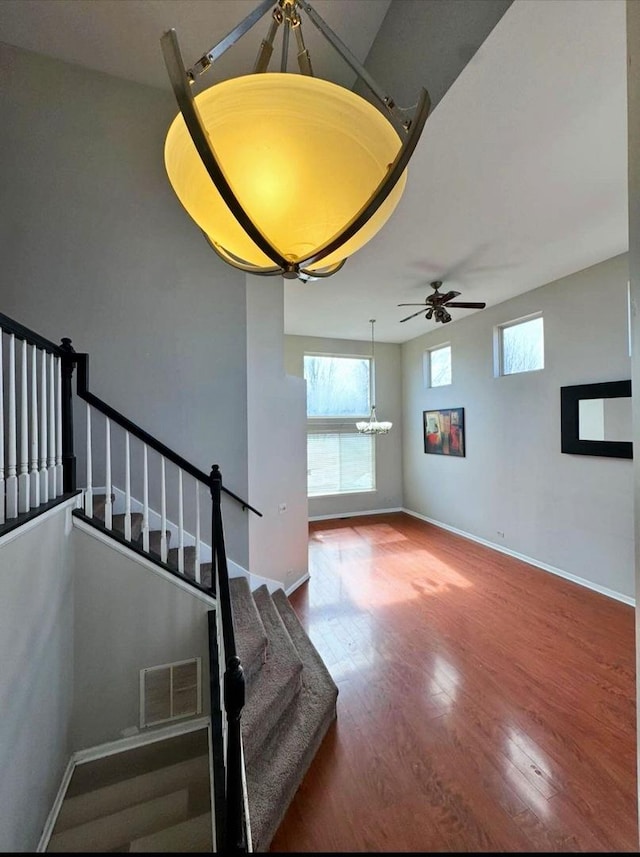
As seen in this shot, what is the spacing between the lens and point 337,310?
15.3 feet

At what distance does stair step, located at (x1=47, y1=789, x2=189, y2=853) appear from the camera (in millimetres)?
1546

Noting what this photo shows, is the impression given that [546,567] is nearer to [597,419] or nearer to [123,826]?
[597,419]

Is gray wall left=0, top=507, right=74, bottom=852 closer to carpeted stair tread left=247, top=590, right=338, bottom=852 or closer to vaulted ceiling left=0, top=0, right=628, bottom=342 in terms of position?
carpeted stair tread left=247, top=590, right=338, bottom=852

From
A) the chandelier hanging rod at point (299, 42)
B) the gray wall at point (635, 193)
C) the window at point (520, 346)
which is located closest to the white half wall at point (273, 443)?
the chandelier hanging rod at point (299, 42)

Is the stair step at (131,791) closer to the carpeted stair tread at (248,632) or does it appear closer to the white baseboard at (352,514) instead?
the carpeted stair tread at (248,632)

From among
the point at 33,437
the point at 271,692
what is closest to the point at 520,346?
the point at 271,692

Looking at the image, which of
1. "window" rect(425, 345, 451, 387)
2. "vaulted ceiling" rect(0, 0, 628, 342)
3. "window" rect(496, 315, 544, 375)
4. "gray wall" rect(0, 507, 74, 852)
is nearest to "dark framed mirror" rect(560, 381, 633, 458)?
"window" rect(496, 315, 544, 375)

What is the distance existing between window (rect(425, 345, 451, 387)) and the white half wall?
3.06 meters

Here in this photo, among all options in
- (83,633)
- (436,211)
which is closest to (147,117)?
(436,211)

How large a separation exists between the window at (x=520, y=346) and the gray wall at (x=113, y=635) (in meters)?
4.53

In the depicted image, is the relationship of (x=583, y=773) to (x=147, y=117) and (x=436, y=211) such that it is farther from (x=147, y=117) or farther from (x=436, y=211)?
(x=147, y=117)

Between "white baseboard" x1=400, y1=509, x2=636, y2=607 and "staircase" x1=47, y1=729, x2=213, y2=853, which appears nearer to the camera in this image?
"staircase" x1=47, y1=729, x2=213, y2=853

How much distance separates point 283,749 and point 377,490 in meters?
4.90

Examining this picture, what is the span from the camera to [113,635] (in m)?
2.00
